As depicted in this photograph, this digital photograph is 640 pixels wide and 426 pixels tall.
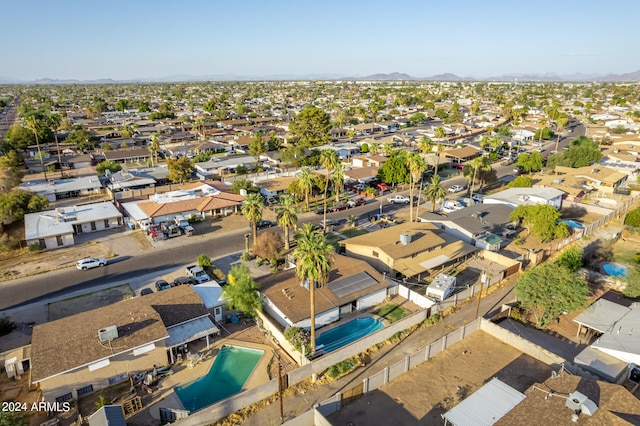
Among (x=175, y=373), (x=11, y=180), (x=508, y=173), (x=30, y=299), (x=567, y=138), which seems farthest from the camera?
(x=567, y=138)

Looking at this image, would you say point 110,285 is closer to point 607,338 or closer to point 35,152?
point 607,338

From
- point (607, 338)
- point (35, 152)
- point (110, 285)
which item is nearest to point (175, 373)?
point (110, 285)

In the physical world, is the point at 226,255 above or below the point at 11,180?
below

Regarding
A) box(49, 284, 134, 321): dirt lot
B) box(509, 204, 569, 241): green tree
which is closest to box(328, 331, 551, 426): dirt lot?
box(509, 204, 569, 241): green tree

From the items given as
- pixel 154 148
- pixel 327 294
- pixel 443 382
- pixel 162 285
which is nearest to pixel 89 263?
pixel 162 285

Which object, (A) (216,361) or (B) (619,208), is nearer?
(A) (216,361)

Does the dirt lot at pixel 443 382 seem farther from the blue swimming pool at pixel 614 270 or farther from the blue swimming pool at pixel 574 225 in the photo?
the blue swimming pool at pixel 574 225

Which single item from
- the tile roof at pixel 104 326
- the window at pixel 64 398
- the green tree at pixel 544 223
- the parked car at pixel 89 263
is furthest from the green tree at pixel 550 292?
the parked car at pixel 89 263
